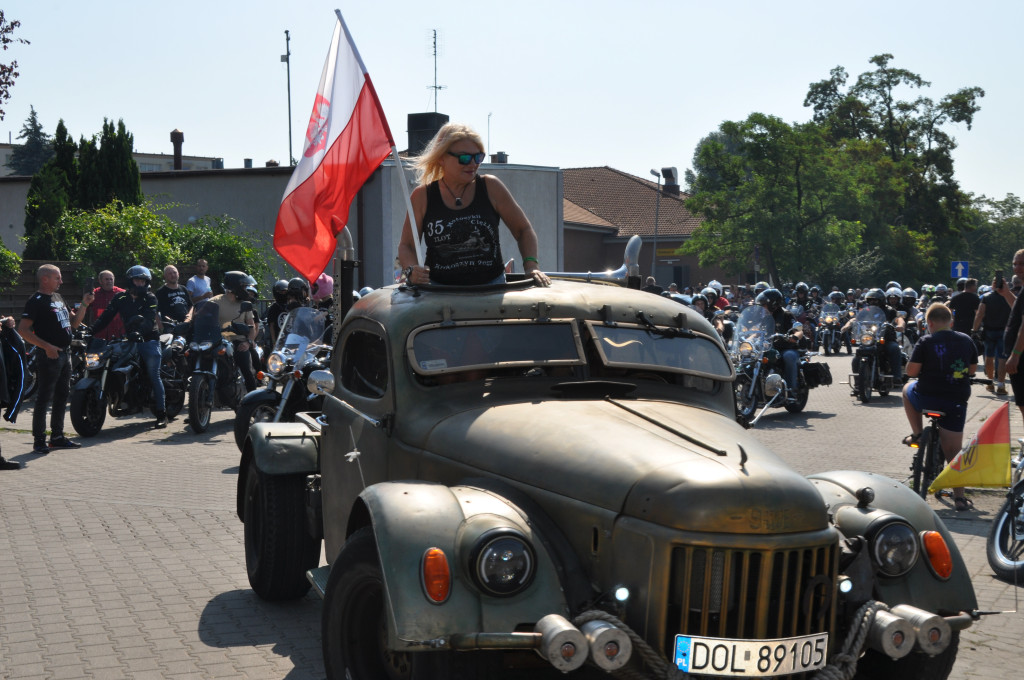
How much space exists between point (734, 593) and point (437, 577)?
97 cm

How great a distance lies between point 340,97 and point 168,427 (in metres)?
8.22

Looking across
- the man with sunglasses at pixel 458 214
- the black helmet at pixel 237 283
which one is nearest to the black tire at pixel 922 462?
the man with sunglasses at pixel 458 214

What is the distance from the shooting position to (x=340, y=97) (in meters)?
8.29

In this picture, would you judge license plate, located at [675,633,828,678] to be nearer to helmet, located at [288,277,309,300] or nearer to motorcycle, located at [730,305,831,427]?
helmet, located at [288,277,309,300]

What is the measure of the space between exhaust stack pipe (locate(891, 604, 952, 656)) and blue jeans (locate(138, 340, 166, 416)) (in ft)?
40.2

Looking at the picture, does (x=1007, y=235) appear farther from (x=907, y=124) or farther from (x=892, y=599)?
(x=892, y=599)

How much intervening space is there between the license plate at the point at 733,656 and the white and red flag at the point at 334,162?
4974mm

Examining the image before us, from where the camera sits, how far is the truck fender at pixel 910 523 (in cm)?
426

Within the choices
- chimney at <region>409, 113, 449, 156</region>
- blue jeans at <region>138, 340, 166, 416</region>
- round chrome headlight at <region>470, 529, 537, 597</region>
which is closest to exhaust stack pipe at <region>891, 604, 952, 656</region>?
round chrome headlight at <region>470, 529, 537, 597</region>

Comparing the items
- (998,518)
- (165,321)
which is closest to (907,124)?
(165,321)

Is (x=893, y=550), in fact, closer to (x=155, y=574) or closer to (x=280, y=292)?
(x=155, y=574)

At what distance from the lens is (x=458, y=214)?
6.12 metres

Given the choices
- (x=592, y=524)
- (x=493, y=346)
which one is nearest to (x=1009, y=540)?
(x=493, y=346)

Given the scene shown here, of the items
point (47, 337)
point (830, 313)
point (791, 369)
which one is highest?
point (47, 337)
